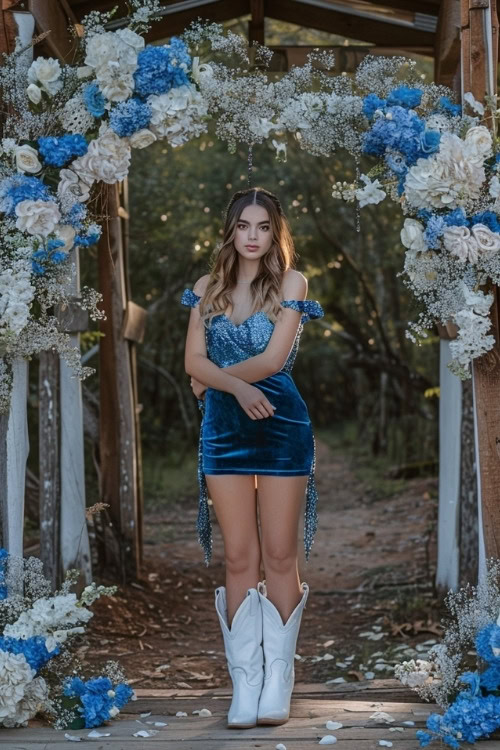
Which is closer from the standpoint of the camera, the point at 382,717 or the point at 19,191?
the point at 382,717

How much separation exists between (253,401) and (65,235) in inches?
40.4

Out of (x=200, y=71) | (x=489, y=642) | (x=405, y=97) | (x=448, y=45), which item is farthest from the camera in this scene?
(x=448, y=45)

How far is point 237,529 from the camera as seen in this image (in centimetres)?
383

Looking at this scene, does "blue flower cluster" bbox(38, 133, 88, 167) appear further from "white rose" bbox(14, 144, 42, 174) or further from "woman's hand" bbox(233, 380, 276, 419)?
"woman's hand" bbox(233, 380, 276, 419)

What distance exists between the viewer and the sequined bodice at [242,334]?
3.80m

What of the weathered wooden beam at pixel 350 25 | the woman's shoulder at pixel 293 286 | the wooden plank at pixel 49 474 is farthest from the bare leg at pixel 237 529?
the weathered wooden beam at pixel 350 25

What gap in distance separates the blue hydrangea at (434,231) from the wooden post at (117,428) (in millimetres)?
3400

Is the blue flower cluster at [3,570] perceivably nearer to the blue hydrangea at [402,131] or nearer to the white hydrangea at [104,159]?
the white hydrangea at [104,159]

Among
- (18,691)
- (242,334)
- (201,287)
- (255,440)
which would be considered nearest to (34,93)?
(201,287)

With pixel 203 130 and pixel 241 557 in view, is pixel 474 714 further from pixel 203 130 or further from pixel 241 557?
pixel 203 130

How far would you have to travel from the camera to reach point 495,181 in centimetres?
372

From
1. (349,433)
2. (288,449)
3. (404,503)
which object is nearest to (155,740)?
(288,449)

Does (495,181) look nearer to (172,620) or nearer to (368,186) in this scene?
(368,186)

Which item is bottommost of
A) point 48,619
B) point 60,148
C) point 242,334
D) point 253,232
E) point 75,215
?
point 48,619
